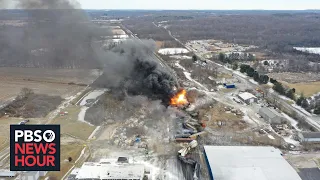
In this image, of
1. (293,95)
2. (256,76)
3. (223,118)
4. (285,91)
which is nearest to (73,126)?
(223,118)

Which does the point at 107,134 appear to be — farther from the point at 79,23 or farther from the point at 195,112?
the point at 79,23

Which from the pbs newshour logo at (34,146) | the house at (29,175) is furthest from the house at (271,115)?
the pbs newshour logo at (34,146)

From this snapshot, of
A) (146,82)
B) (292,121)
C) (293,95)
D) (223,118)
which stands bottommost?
(223,118)

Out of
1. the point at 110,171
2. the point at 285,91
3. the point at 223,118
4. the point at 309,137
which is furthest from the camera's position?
the point at 285,91

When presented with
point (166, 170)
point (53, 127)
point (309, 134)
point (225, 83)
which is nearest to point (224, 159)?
point (166, 170)

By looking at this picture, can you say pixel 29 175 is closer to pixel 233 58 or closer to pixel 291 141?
pixel 291 141
